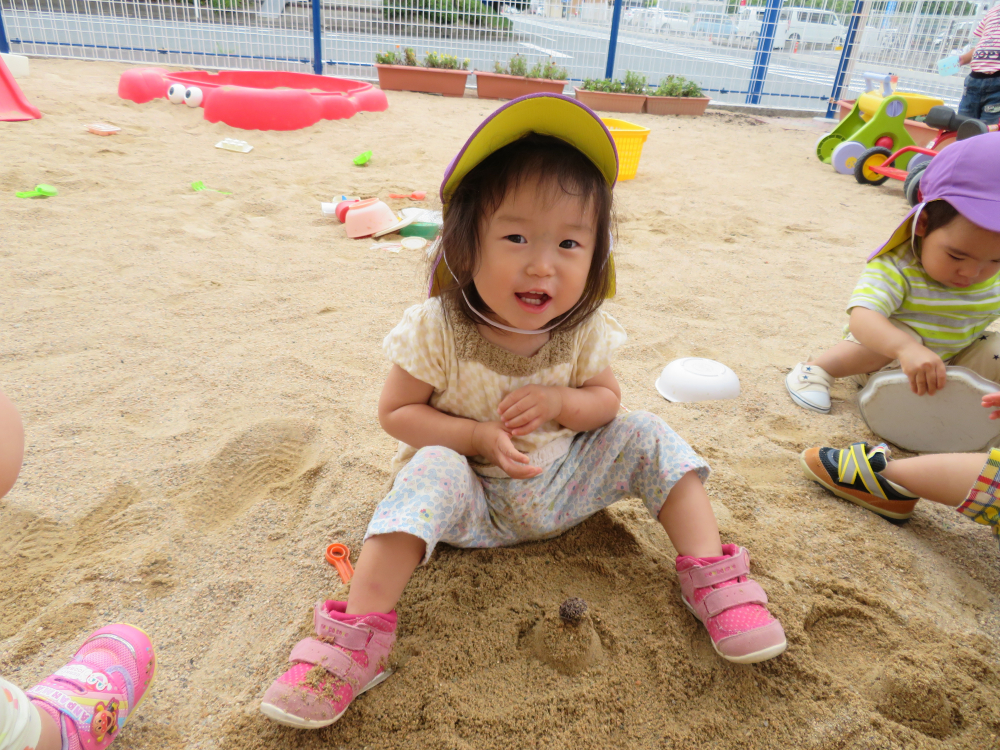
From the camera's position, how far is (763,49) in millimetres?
8312

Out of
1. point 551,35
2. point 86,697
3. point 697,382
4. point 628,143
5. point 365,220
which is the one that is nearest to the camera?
point 86,697

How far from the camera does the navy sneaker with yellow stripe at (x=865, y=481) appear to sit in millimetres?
1529

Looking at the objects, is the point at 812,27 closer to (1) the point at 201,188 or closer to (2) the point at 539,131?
(1) the point at 201,188

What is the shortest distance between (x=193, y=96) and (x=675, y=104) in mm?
5165

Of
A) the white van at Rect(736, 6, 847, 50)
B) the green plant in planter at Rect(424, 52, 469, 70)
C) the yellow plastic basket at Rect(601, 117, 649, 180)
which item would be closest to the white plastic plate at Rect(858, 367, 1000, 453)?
the yellow plastic basket at Rect(601, 117, 649, 180)

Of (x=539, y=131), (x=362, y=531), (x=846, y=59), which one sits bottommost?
(x=362, y=531)

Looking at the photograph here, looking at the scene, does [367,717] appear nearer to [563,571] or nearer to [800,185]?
[563,571]

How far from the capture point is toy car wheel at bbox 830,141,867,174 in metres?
5.10

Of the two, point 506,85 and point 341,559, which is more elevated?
point 506,85

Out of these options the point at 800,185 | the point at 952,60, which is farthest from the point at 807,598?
the point at 952,60

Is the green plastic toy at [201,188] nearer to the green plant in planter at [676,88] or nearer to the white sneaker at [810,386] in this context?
the white sneaker at [810,386]

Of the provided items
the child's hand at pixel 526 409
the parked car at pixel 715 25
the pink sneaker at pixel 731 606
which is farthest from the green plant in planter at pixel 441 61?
the pink sneaker at pixel 731 606

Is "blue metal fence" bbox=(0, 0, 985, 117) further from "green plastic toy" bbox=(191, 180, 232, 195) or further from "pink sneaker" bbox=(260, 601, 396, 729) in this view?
"pink sneaker" bbox=(260, 601, 396, 729)

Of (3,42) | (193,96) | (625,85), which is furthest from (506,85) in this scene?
(3,42)
